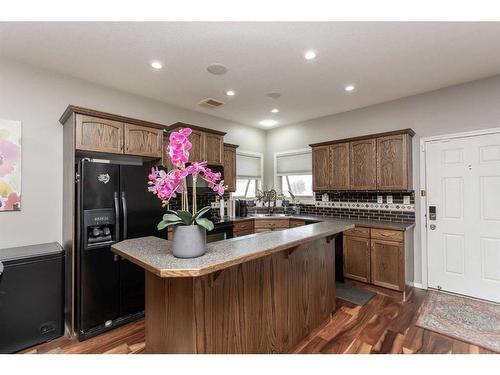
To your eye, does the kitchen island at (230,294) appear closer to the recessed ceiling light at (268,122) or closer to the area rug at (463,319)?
the area rug at (463,319)

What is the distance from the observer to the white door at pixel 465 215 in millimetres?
3086

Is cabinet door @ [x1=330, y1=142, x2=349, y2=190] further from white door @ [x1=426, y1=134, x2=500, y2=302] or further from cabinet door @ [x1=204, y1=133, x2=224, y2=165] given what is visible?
cabinet door @ [x1=204, y1=133, x2=224, y2=165]

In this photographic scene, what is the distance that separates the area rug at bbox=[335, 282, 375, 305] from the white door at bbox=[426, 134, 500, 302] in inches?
39.8

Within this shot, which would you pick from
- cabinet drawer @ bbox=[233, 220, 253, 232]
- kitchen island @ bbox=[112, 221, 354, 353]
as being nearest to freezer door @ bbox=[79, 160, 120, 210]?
kitchen island @ bbox=[112, 221, 354, 353]

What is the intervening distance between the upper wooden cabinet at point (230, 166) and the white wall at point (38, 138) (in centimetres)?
206

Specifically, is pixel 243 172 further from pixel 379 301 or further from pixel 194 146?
pixel 379 301

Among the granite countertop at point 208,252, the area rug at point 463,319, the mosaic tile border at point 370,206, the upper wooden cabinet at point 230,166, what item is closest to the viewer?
the granite countertop at point 208,252

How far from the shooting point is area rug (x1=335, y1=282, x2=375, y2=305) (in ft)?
10.4

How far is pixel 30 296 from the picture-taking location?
2.34m

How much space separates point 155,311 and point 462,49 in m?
3.63

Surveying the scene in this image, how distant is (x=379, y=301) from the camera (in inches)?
125

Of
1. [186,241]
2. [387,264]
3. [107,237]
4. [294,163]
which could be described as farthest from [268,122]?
[186,241]

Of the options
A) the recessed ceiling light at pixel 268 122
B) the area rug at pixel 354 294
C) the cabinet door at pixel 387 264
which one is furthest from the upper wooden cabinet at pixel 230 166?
the cabinet door at pixel 387 264

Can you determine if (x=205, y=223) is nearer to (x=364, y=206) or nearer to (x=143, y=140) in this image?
(x=143, y=140)
